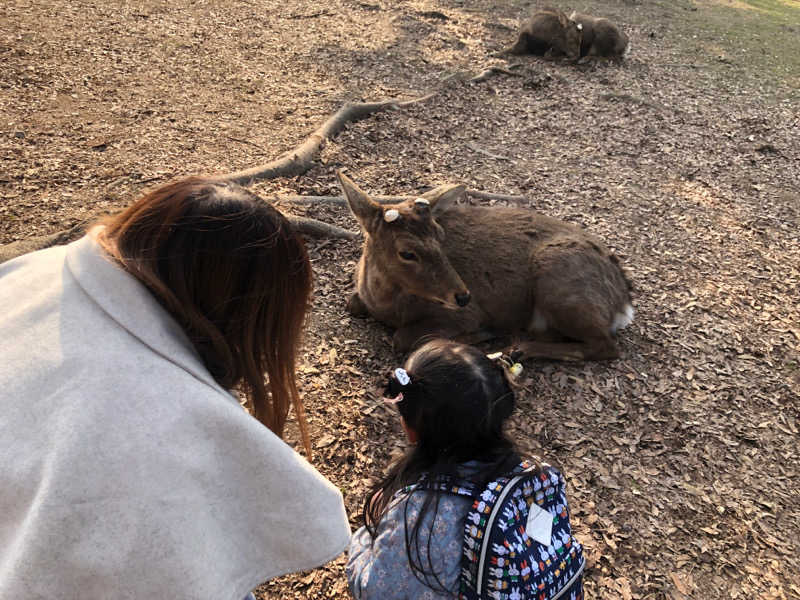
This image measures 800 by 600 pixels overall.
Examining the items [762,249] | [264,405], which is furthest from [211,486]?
[762,249]

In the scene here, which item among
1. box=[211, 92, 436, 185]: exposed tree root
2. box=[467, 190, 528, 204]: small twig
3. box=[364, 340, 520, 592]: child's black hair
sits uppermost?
box=[364, 340, 520, 592]: child's black hair

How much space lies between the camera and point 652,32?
16.2 meters

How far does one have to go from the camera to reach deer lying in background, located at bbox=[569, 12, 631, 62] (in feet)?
43.6

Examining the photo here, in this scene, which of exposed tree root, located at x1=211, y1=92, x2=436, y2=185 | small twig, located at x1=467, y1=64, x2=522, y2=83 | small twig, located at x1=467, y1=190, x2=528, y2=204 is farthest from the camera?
small twig, located at x1=467, y1=64, x2=522, y2=83

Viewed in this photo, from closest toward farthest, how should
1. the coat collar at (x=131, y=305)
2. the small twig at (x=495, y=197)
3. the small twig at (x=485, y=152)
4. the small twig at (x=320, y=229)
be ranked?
the coat collar at (x=131, y=305) < the small twig at (x=320, y=229) < the small twig at (x=495, y=197) < the small twig at (x=485, y=152)

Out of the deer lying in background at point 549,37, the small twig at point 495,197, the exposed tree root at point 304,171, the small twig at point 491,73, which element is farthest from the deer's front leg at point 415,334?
the deer lying in background at point 549,37

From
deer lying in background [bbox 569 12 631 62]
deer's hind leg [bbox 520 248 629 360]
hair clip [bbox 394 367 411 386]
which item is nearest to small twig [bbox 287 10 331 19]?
deer lying in background [bbox 569 12 631 62]

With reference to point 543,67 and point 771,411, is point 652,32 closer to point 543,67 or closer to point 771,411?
point 543,67

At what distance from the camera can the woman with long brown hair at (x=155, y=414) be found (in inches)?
64.7

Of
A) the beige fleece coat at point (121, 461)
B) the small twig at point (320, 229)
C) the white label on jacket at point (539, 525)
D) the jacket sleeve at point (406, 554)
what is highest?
the beige fleece coat at point (121, 461)

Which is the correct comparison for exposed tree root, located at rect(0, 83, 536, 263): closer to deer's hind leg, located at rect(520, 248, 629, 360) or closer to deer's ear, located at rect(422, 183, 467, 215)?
deer's ear, located at rect(422, 183, 467, 215)

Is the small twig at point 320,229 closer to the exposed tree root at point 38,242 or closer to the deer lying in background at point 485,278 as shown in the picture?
the deer lying in background at point 485,278

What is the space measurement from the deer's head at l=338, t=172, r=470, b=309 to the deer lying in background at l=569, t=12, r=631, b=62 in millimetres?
10391

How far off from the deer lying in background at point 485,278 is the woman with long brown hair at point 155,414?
9.45 ft
